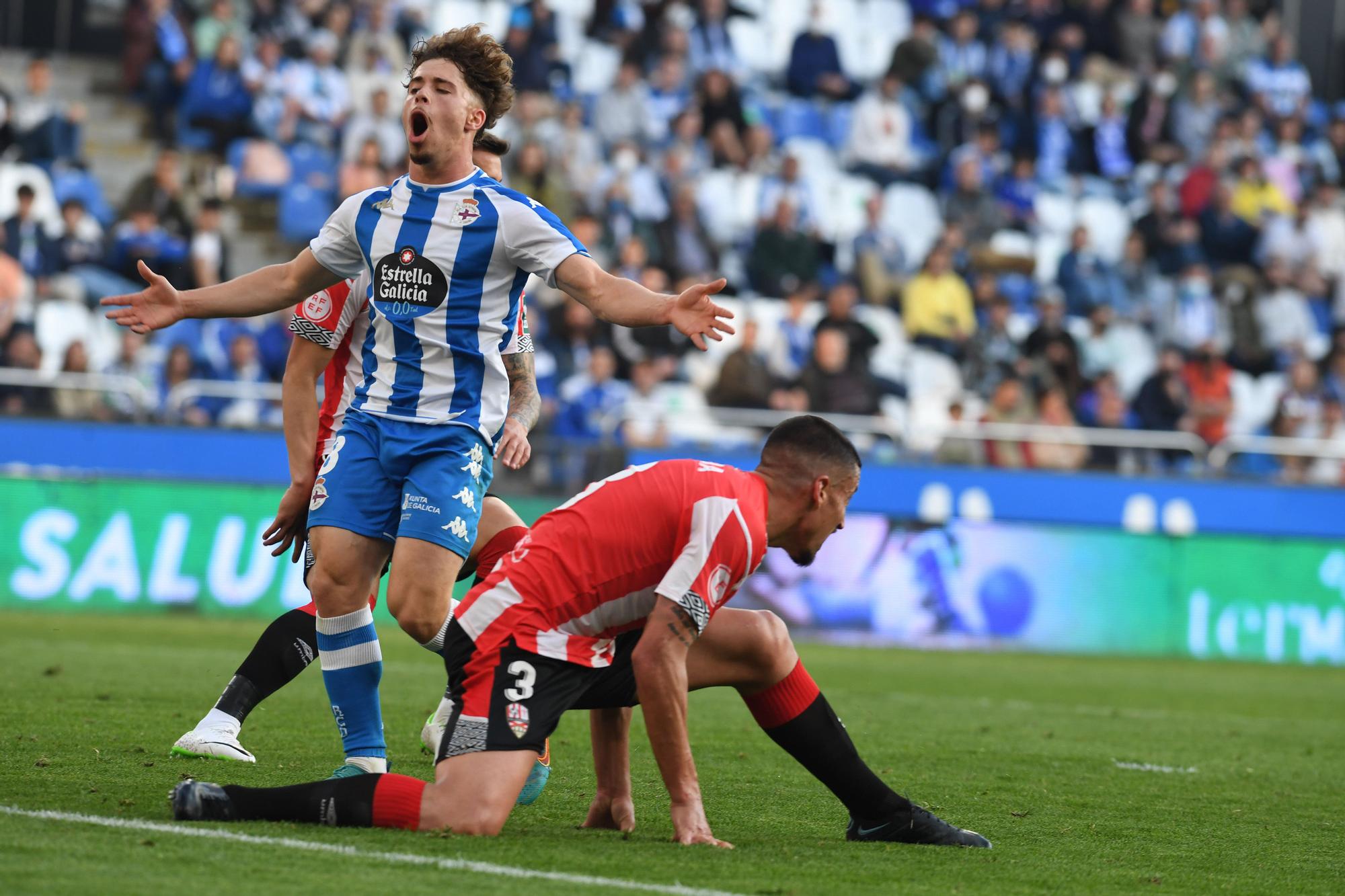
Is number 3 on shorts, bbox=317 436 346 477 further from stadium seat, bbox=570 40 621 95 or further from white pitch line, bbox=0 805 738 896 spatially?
stadium seat, bbox=570 40 621 95

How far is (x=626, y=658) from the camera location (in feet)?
16.8

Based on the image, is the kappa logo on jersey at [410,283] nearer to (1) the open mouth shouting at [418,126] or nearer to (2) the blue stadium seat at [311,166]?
(1) the open mouth shouting at [418,126]

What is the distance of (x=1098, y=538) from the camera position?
15.6 m

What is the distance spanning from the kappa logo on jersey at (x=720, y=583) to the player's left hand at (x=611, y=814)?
762 millimetres

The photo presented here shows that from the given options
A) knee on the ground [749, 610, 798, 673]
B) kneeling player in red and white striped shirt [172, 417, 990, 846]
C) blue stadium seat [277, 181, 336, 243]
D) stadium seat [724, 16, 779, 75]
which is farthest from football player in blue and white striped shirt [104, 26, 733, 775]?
stadium seat [724, 16, 779, 75]

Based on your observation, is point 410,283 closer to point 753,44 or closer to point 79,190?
point 79,190

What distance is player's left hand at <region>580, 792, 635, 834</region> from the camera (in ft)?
17.1

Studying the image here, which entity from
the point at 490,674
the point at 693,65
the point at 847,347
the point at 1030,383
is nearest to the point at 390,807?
the point at 490,674

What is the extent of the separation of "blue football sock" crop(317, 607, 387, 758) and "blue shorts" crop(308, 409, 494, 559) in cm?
32

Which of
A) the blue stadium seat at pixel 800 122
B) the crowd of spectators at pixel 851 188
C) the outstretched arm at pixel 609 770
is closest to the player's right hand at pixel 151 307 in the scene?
the outstretched arm at pixel 609 770

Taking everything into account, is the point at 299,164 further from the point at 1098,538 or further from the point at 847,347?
the point at 1098,538

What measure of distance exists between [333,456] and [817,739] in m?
1.80

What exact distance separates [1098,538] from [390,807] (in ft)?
38.5

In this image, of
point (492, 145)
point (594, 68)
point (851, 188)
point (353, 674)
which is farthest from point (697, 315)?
point (851, 188)
